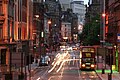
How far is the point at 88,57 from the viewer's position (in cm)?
7675

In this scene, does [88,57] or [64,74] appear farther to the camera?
[88,57]

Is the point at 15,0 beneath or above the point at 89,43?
above

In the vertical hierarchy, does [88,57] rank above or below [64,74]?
above

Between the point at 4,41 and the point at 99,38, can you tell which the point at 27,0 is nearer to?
the point at 99,38

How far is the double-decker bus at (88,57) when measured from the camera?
74750 millimetres

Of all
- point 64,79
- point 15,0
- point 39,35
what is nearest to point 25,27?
point 15,0

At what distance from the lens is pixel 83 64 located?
3100 inches

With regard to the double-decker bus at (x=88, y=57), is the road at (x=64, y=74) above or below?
below

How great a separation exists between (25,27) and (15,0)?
17.0 metres

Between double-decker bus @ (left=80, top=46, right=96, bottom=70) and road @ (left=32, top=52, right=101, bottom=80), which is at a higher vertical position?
double-decker bus @ (left=80, top=46, right=96, bottom=70)

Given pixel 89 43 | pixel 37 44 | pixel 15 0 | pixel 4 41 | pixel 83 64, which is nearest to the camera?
pixel 4 41

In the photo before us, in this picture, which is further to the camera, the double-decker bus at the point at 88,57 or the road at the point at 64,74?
the double-decker bus at the point at 88,57

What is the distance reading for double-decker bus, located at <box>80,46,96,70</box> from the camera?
7475cm

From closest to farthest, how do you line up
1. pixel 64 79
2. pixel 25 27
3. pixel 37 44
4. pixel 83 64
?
pixel 64 79 → pixel 83 64 → pixel 25 27 → pixel 37 44
